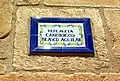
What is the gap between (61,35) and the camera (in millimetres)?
1284

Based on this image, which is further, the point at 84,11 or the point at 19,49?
the point at 84,11

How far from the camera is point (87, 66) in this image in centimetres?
123

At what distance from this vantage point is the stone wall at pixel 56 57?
1201mm

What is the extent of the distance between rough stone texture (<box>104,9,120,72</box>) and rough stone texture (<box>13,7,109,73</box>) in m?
0.03

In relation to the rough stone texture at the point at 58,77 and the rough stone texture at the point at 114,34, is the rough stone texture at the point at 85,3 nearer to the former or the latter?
the rough stone texture at the point at 114,34

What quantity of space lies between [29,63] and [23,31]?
16 cm

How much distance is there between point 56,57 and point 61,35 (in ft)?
0.34

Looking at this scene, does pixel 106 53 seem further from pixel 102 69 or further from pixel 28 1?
pixel 28 1

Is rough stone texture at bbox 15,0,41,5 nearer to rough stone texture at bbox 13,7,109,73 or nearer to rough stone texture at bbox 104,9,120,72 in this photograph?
rough stone texture at bbox 13,7,109,73

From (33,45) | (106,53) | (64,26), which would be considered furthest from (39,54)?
(106,53)

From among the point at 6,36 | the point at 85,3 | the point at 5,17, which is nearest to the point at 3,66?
the point at 6,36

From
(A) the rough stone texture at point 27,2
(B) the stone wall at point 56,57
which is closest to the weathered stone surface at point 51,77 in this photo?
(B) the stone wall at point 56,57

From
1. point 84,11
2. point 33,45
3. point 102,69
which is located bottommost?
point 102,69

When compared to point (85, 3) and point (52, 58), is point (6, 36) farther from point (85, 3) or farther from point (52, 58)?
point (85, 3)
